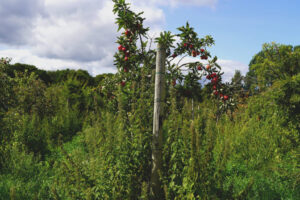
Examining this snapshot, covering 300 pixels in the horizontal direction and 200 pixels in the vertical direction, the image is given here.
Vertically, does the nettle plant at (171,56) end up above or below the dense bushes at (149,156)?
above

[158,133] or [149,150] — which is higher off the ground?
[158,133]

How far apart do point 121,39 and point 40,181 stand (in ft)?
8.12

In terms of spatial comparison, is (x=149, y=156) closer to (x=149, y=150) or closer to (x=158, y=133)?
(x=149, y=150)

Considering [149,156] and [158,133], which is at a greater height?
[158,133]

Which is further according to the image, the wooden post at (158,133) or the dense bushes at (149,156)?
the wooden post at (158,133)

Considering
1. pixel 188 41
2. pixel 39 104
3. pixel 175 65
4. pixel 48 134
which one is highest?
pixel 188 41

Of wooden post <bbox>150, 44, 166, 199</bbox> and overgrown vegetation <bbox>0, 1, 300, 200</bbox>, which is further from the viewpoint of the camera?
wooden post <bbox>150, 44, 166, 199</bbox>

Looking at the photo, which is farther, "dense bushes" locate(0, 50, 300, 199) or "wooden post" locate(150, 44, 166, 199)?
"wooden post" locate(150, 44, 166, 199)

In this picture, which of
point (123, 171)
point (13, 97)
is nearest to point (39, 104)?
point (13, 97)

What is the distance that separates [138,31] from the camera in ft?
12.1

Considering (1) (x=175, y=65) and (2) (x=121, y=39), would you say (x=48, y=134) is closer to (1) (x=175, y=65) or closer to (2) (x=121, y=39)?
(2) (x=121, y=39)

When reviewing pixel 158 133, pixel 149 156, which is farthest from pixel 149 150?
pixel 158 133

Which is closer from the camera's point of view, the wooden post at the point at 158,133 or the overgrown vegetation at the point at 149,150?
the overgrown vegetation at the point at 149,150

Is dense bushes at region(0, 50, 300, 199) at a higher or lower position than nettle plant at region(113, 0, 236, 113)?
lower
